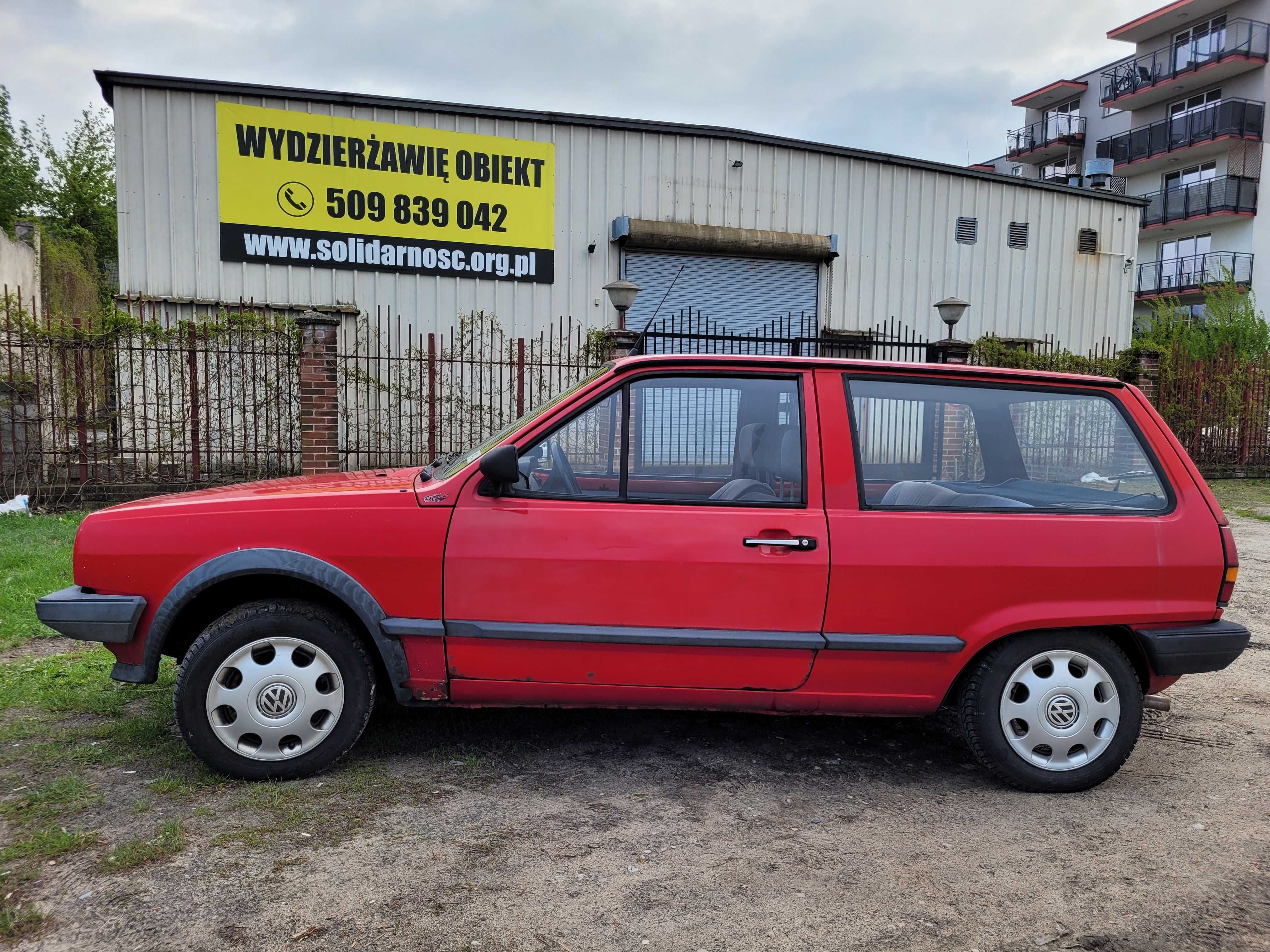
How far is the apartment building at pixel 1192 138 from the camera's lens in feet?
107

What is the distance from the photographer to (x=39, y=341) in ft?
34.4

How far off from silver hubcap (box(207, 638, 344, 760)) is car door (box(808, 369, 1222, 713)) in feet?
6.24

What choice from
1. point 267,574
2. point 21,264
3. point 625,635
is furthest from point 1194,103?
point 21,264

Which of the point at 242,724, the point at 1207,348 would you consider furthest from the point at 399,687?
the point at 1207,348

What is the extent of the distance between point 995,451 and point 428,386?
11192 mm

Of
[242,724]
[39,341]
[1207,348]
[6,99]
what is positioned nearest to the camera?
[242,724]

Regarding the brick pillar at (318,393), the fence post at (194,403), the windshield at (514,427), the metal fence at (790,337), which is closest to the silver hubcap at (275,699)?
the windshield at (514,427)

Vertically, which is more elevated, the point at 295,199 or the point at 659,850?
the point at 295,199

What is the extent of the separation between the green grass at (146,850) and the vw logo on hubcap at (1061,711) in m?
3.15

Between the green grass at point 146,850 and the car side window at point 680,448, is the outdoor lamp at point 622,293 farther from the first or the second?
the green grass at point 146,850

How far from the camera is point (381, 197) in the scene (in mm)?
13773

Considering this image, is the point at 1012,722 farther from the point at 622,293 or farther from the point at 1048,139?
the point at 1048,139

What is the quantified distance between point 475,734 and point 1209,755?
3.26m

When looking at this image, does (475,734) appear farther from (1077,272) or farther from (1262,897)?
(1077,272)
